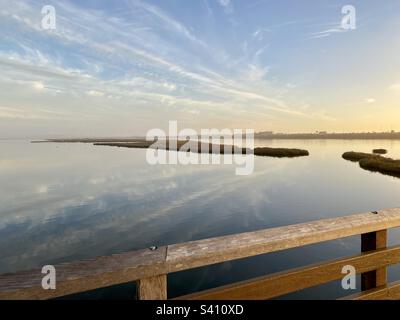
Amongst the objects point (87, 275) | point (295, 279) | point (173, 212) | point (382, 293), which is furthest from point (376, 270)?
point (173, 212)

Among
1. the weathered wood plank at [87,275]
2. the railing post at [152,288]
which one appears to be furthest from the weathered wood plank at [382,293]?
the weathered wood plank at [87,275]

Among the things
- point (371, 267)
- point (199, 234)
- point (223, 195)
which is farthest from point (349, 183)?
point (371, 267)

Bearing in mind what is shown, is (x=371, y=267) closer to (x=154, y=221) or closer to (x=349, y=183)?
(x=154, y=221)

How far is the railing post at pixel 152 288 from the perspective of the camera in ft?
6.66

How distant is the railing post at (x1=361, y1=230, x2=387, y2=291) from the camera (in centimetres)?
296

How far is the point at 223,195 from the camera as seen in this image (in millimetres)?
23906

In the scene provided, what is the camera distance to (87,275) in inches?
72.0

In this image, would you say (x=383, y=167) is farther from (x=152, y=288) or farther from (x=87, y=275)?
(x=87, y=275)

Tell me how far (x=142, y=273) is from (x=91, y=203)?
20.3 meters

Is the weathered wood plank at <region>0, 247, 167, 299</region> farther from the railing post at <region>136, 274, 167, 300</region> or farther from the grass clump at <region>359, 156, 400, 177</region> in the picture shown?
the grass clump at <region>359, 156, 400, 177</region>

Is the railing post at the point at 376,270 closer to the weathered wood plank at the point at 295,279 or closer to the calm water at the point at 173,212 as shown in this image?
the weathered wood plank at the point at 295,279

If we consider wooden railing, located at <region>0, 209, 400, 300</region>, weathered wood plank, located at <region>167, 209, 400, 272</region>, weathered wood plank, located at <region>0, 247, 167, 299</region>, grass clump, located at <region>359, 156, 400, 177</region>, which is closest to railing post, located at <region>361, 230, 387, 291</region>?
wooden railing, located at <region>0, 209, 400, 300</region>
